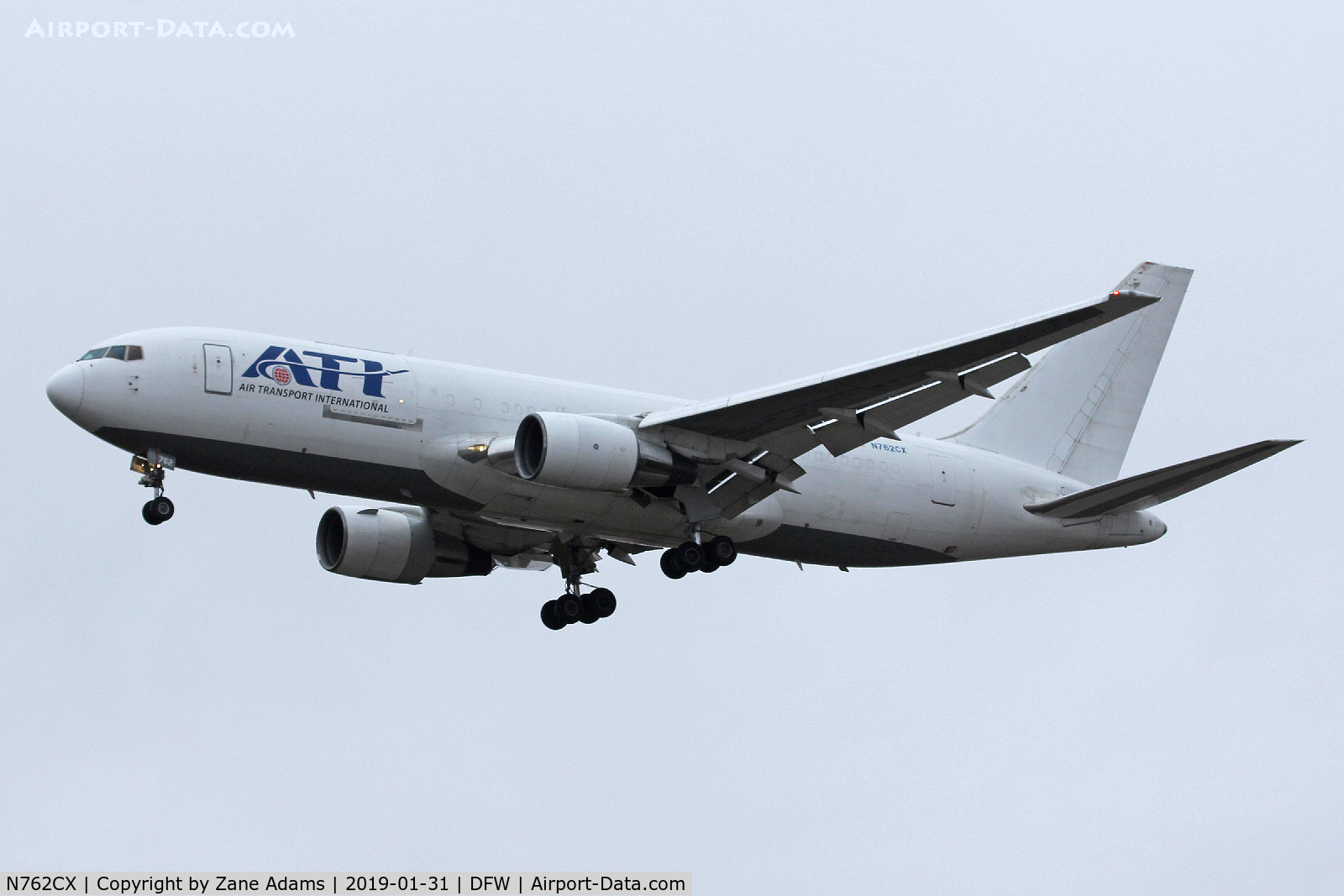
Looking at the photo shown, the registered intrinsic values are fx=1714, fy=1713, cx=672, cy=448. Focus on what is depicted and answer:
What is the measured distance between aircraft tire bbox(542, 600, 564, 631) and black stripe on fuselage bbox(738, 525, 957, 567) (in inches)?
190

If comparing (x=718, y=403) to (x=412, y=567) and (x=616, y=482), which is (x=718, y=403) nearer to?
(x=616, y=482)

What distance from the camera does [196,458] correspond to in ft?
101

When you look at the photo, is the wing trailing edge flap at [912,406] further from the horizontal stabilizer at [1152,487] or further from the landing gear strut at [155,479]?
the landing gear strut at [155,479]

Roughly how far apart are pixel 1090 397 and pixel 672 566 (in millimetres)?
12215

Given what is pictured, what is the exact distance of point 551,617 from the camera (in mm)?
37688

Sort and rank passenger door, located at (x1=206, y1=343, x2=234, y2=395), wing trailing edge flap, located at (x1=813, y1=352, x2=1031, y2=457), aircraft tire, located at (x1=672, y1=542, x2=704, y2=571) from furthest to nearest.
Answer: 1. aircraft tire, located at (x1=672, y1=542, x2=704, y2=571)
2. passenger door, located at (x1=206, y1=343, x2=234, y2=395)
3. wing trailing edge flap, located at (x1=813, y1=352, x2=1031, y2=457)

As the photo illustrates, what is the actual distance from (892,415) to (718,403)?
10.7 ft

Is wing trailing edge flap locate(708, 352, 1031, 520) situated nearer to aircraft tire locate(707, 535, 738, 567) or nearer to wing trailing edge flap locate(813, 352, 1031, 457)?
wing trailing edge flap locate(813, 352, 1031, 457)

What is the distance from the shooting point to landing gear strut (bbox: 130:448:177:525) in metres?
30.5

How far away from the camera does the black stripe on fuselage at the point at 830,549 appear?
35.3 meters

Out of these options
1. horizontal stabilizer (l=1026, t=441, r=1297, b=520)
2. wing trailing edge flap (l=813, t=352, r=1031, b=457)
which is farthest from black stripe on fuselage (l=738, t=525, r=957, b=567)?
horizontal stabilizer (l=1026, t=441, r=1297, b=520)

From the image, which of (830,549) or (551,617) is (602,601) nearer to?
(551,617)

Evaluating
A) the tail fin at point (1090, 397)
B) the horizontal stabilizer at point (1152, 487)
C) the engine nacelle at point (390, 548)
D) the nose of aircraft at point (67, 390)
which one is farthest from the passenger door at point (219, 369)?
the horizontal stabilizer at point (1152, 487)

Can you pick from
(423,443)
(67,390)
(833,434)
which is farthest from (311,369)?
(833,434)
